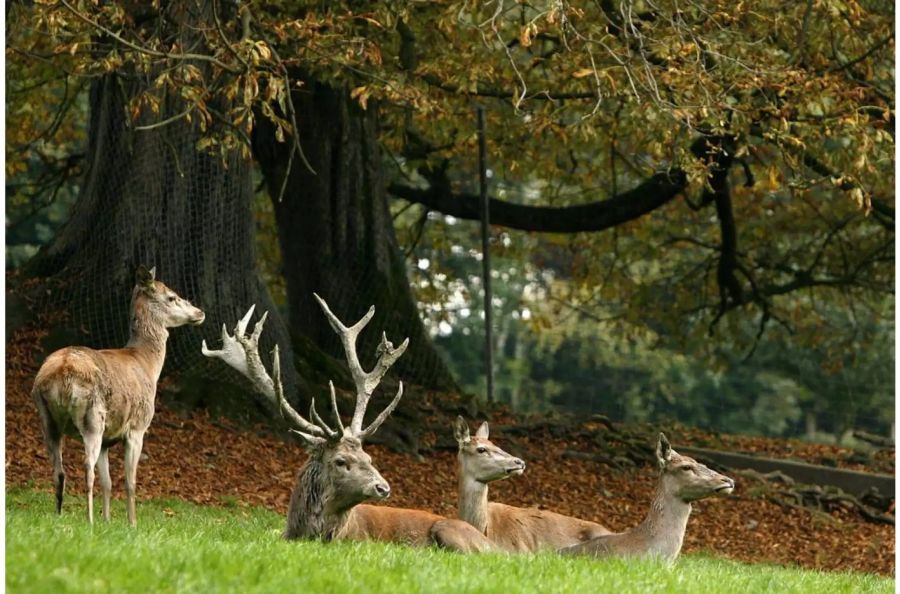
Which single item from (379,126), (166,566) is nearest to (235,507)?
(166,566)

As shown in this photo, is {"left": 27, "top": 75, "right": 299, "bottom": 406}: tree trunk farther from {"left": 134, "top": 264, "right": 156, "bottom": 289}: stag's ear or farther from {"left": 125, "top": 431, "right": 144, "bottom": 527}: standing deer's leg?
{"left": 125, "top": 431, "right": 144, "bottom": 527}: standing deer's leg

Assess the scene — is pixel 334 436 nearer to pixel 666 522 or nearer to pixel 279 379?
pixel 279 379

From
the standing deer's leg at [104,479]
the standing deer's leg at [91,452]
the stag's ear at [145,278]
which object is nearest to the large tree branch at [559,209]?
the stag's ear at [145,278]

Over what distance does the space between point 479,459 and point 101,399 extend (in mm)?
2372

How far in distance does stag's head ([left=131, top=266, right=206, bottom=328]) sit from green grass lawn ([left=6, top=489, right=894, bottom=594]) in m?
1.45

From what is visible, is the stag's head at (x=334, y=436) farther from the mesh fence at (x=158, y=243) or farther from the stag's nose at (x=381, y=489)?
Result: the mesh fence at (x=158, y=243)

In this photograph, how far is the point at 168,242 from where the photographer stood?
579 inches

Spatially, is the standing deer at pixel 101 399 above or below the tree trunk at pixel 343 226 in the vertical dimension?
below

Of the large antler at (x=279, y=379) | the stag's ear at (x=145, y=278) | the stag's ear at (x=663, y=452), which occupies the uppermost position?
the stag's ear at (x=145, y=278)

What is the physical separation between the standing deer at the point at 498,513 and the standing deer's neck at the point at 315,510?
136 centimetres

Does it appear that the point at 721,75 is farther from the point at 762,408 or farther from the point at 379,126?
the point at 762,408

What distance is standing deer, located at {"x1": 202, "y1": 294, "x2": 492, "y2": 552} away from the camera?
8.59 meters

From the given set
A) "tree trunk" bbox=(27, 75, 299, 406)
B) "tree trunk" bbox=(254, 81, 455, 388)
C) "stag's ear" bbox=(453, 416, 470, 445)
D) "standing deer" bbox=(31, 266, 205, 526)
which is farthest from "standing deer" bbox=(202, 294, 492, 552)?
"tree trunk" bbox=(254, 81, 455, 388)

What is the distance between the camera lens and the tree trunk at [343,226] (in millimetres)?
17422
